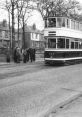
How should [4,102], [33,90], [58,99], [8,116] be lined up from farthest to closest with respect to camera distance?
[33,90] → [58,99] → [4,102] → [8,116]

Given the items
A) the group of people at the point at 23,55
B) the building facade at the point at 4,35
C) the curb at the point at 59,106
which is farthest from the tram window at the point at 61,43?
the building facade at the point at 4,35

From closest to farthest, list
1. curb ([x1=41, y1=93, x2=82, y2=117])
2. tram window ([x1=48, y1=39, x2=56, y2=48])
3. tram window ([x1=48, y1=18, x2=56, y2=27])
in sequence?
curb ([x1=41, y1=93, x2=82, y2=117]) < tram window ([x1=48, y1=39, x2=56, y2=48]) < tram window ([x1=48, y1=18, x2=56, y2=27])

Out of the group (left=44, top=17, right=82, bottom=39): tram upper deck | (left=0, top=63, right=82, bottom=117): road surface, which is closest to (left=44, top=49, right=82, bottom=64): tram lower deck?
(left=44, top=17, right=82, bottom=39): tram upper deck

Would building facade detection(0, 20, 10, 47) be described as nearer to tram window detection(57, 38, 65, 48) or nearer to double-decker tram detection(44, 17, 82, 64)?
double-decker tram detection(44, 17, 82, 64)

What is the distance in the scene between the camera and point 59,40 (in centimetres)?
2047

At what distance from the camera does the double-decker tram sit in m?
20.5

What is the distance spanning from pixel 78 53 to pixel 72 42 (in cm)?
198

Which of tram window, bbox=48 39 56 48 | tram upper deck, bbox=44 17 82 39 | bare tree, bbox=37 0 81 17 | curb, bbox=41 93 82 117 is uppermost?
bare tree, bbox=37 0 81 17

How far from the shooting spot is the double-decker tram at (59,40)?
805 inches

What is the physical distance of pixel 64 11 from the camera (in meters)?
43.2

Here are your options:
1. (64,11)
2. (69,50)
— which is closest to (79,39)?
(69,50)

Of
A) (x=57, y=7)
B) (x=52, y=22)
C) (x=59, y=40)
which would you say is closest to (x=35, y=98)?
(x=59, y=40)

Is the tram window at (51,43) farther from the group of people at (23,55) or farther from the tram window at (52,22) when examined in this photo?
the group of people at (23,55)

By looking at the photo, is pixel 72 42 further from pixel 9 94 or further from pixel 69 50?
pixel 9 94
